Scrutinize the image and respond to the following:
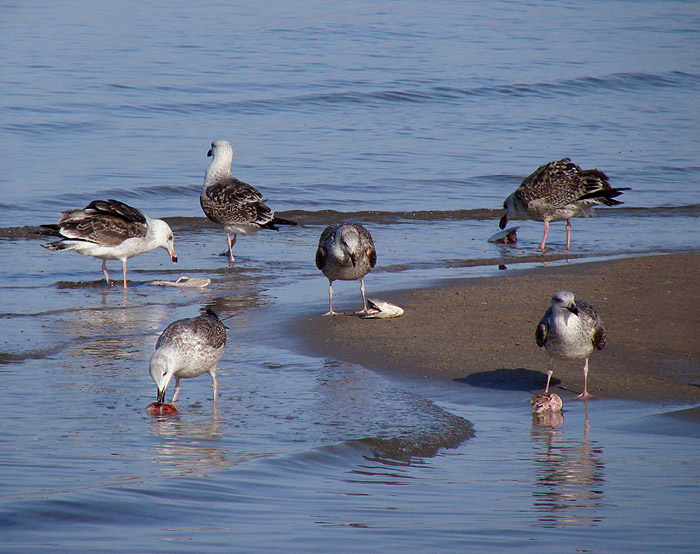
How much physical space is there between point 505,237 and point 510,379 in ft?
24.9

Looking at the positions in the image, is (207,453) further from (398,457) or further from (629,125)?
(629,125)

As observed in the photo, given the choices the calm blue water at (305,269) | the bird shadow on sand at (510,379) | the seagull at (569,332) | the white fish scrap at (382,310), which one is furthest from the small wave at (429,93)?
the seagull at (569,332)

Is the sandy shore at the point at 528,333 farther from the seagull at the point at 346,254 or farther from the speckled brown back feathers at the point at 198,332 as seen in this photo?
the speckled brown back feathers at the point at 198,332

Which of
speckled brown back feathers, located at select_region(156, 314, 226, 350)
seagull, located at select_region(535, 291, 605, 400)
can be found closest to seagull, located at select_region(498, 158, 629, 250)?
seagull, located at select_region(535, 291, 605, 400)

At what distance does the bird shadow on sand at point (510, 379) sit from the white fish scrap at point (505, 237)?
24.0ft

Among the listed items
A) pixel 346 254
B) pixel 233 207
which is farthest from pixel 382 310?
pixel 233 207

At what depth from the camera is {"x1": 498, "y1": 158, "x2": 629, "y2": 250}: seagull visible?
1457 centimetres

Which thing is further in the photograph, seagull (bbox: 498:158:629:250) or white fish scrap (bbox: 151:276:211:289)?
seagull (bbox: 498:158:629:250)

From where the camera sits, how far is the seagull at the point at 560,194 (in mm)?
14570

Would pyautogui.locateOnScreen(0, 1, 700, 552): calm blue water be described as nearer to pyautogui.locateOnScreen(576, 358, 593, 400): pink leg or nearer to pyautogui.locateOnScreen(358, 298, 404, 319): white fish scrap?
pyautogui.locateOnScreen(576, 358, 593, 400): pink leg

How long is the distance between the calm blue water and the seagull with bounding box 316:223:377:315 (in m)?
0.62

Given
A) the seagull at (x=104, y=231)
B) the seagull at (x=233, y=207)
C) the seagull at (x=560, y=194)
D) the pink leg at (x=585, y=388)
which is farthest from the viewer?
the seagull at (x=560, y=194)

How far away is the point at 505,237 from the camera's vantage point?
14719 millimetres

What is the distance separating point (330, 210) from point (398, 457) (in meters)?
12.1
